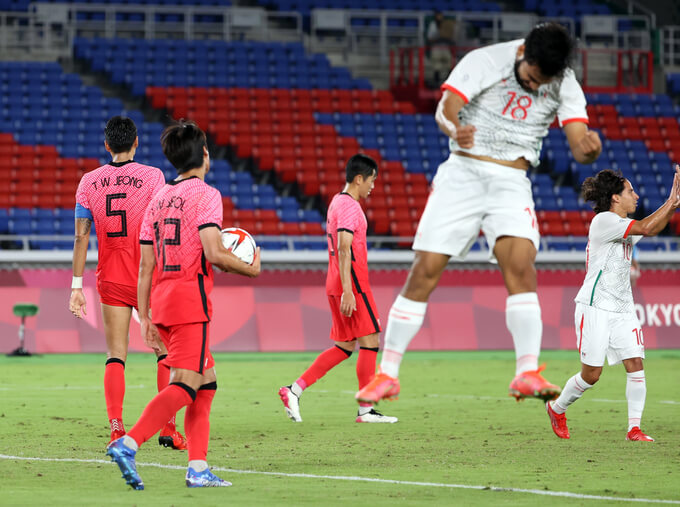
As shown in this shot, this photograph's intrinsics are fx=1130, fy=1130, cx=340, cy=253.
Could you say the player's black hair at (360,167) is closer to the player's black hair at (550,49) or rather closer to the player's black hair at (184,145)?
the player's black hair at (184,145)

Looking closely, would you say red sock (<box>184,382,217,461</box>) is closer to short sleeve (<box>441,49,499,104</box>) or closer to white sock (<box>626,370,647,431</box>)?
short sleeve (<box>441,49,499,104</box>)

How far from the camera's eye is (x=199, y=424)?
666cm

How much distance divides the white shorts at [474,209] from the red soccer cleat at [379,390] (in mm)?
801

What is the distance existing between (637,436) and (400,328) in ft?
10.5

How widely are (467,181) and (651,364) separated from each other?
12153mm

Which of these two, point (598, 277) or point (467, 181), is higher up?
point (467, 181)

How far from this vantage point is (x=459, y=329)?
2016 cm

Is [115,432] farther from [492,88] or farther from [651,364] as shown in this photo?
[651,364]

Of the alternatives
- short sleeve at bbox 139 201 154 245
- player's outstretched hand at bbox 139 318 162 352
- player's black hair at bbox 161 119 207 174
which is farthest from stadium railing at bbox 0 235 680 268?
player's black hair at bbox 161 119 207 174

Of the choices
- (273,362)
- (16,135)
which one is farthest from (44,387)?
(16,135)

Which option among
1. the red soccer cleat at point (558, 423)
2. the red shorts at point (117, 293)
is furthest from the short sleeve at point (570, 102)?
the red shorts at point (117, 293)

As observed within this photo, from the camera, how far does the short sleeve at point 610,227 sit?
898 cm

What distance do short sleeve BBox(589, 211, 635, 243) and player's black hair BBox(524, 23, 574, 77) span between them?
2.64m

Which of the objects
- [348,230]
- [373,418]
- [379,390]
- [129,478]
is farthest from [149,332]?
[373,418]
